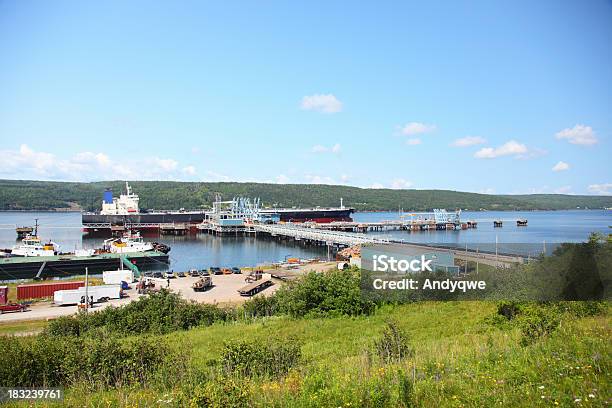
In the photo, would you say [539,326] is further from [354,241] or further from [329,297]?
[354,241]

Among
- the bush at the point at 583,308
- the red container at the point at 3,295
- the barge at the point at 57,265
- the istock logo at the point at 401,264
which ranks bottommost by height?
the barge at the point at 57,265

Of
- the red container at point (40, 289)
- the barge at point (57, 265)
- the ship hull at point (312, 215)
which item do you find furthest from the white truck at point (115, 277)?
the ship hull at point (312, 215)

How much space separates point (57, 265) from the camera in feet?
104

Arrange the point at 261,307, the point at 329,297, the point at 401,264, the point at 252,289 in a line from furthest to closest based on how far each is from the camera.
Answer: the point at 252,289
the point at 261,307
the point at 329,297
the point at 401,264

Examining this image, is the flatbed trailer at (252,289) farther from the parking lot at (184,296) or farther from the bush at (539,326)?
the bush at (539,326)

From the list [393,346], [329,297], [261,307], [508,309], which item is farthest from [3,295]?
[508,309]

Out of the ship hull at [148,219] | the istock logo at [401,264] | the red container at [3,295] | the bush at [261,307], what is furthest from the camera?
the ship hull at [148,219]

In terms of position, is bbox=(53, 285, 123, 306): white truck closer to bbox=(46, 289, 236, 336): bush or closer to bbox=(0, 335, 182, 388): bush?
bbox=(46, 289, 236, 336): bush

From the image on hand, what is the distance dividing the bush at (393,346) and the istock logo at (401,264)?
193 centimetres

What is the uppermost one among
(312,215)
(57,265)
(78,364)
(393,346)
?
(393,346)

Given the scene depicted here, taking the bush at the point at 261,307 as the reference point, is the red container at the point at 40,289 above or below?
below

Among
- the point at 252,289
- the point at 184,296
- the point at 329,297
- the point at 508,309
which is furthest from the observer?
the point at 252,289

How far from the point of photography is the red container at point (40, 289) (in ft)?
69.2

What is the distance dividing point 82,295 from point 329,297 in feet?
41.9
